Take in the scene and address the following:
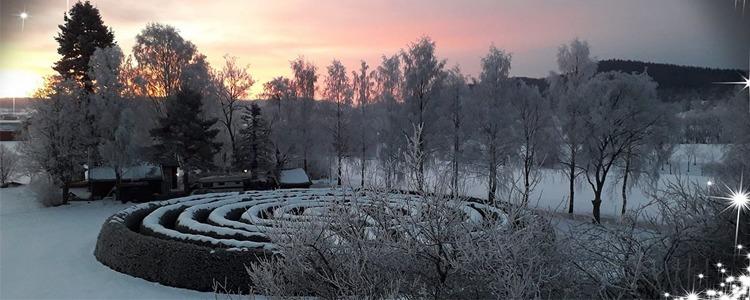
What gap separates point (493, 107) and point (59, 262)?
25.2 m

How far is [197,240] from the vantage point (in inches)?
577

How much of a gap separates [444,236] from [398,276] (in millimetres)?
926

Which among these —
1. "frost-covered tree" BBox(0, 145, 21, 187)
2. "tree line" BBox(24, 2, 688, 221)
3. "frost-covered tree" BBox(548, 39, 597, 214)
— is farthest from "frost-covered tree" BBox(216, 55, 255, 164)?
"frost-covered tree" BBox(548, 39, 597, 214)

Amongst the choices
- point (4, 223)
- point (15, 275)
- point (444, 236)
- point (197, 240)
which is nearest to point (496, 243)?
point (444, 236)

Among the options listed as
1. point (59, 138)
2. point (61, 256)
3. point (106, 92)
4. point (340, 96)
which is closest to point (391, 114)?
point (340, 96)

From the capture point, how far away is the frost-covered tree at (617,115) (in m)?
26.5

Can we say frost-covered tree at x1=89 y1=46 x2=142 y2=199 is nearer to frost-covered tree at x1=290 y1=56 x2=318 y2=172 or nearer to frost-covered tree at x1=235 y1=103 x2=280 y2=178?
frost-covered tree at x1=235 y1=103 x2=280 y2=178

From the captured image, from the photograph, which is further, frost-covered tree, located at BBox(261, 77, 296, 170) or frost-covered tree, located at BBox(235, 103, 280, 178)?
frost-covered tree, located at BBox(261, 77, 296, 170)

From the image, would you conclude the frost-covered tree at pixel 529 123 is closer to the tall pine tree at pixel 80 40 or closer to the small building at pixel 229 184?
the small building at pixel 229 184

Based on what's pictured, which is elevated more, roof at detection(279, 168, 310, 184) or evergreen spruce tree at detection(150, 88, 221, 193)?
evergreen spruce tree at detection(150, 88, 221, 193)

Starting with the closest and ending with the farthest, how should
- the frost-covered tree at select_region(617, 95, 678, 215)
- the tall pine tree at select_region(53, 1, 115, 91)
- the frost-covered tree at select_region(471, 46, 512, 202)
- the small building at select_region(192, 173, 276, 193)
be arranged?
the frost-covered tree at select_region(617, 95, 678, 215) < the frost-covered tree at select_region(471, 46, 512, 202) < the small building at select_region(192, 173, 276, 193) < the tall pine tree at select_region(53, 1, 115, 91)

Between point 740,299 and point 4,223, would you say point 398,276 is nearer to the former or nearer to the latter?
point 740,299

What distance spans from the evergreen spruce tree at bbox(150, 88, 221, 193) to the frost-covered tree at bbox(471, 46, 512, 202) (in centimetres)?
1837

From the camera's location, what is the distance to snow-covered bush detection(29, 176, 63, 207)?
2817cm
